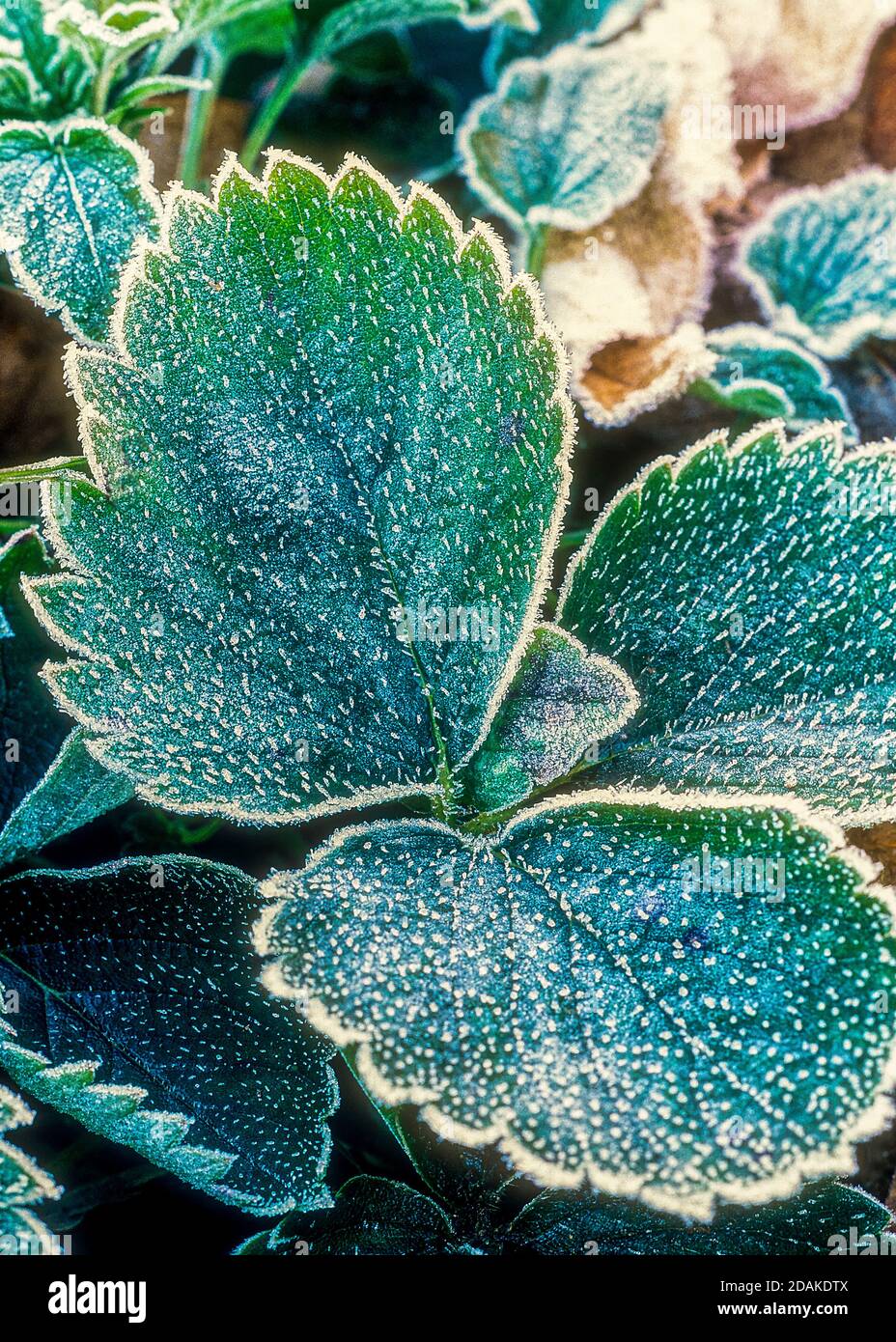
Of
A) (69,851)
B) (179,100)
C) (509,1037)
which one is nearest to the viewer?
(509,1037)

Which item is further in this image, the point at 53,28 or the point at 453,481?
the point at 53,28

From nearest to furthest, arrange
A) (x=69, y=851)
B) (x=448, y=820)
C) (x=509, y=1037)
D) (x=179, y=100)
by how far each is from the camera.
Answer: (x=509, y=1037) < (x=448, y=820) < (x=69, y=851) < (x=179, y=100)

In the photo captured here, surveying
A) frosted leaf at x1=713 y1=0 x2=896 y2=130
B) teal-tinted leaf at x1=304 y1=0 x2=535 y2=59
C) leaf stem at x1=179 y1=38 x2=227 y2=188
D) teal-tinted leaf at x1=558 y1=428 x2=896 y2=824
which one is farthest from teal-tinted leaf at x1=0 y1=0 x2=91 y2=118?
frosted leaf at x1=713 y1=0 x2=896 y2=130

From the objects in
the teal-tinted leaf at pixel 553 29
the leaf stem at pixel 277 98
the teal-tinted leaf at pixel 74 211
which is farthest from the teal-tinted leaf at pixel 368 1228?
the teal-tinted leaf at pixel 553 29

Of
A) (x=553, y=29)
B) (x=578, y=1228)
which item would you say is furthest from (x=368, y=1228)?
(x=553, y=29)

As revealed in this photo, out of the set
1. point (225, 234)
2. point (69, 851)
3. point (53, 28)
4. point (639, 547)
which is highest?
point (53, 28)

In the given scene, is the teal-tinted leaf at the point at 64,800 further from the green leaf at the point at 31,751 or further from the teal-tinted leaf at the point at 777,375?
the teal-tinted leaf at the point at 777,375
